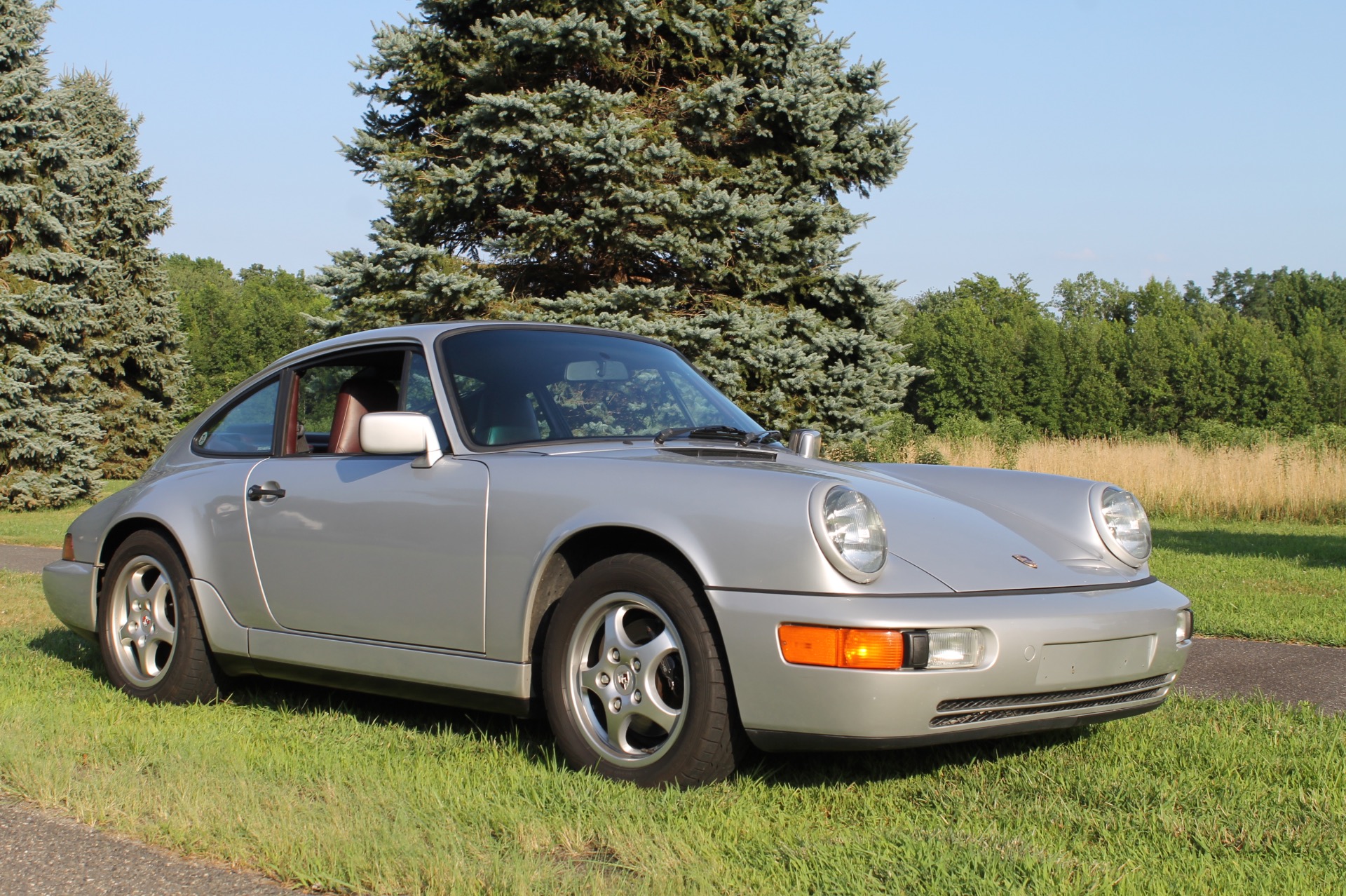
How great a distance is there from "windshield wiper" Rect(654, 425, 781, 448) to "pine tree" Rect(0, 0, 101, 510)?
61.9 ft

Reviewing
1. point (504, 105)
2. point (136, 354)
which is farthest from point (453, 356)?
point (136, 354)

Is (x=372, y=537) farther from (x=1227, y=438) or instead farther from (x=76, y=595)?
(x=1227, y=438)

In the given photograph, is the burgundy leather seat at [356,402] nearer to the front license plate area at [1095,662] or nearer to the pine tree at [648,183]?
the front license plate area at [1095,662]

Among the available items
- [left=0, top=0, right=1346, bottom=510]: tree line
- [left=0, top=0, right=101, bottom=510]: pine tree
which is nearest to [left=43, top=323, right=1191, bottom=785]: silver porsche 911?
[left=0, top=0, right=1346, bottom=510]: tree line

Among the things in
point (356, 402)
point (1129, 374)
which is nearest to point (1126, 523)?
point (356, 402)

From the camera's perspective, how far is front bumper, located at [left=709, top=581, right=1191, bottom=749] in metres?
3.07

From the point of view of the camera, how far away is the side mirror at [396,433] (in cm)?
393

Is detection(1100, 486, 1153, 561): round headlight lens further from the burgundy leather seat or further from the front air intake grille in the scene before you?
the burgundy leather seat

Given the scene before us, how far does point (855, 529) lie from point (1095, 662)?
803mm

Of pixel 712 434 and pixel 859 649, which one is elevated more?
pixel 712 434

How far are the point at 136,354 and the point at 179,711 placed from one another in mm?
30743

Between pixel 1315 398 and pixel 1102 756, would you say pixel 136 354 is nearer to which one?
pixel 1102 756

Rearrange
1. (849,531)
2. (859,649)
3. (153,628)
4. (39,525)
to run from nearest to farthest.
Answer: (859,649), (849,531), (153,628), (39,525)

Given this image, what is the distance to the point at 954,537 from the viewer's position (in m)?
3.51
